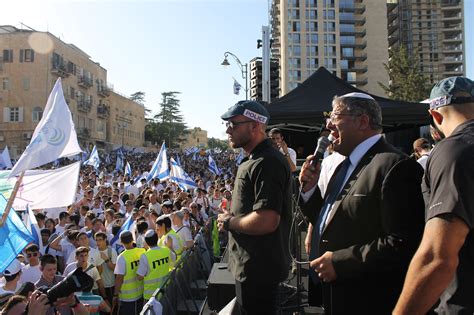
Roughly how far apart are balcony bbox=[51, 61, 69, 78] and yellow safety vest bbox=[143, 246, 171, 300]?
53760mm

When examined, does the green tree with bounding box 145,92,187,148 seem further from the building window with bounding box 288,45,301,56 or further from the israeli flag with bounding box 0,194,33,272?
the israeli flag with bounding box 0,194,33,272

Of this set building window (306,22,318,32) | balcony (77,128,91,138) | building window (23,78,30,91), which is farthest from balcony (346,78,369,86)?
building window (23,78,30,91)

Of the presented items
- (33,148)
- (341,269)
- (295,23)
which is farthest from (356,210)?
(295,23)

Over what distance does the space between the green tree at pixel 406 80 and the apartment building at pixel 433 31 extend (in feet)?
245

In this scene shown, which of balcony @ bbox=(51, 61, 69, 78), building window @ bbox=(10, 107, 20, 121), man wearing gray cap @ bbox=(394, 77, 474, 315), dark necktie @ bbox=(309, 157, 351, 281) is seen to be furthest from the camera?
building window @ bbox=(10, 107, 20, 121)

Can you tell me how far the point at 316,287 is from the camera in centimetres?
290

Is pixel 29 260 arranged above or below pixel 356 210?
below

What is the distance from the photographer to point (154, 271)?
6.09 metres

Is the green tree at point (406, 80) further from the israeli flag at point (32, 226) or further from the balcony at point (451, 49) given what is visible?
the balcony at point (451, 49)

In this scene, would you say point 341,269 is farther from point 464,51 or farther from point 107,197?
point 464,51

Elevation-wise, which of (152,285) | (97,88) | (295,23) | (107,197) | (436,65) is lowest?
(152,285)

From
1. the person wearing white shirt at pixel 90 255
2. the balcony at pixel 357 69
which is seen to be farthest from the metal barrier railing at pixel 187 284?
the balcony at pixel 357 69

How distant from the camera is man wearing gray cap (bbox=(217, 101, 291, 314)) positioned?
2.90 meters

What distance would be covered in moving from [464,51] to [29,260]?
120 metres
